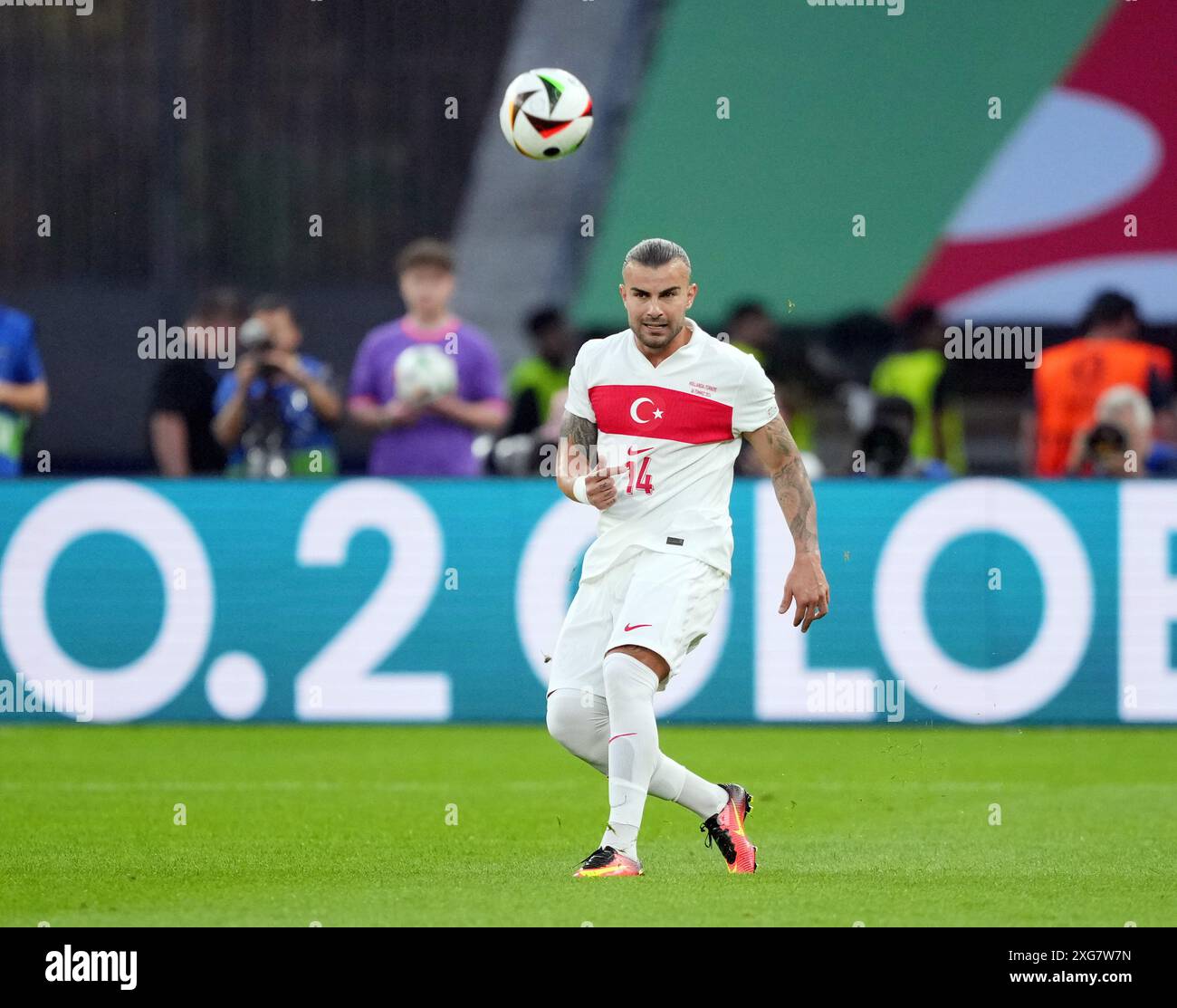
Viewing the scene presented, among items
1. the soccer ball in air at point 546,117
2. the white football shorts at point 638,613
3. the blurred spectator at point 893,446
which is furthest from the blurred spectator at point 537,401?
the white football shorts at point 638,613

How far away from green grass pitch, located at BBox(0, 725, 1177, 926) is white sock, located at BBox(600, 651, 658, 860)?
0.22 m

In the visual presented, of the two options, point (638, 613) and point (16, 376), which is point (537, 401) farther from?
point (638, 613)

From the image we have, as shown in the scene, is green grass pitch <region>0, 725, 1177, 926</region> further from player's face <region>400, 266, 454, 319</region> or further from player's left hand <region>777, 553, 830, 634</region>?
player's face <region>400, 266, 454, 319</region>

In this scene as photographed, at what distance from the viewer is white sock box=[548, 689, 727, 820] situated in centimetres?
752

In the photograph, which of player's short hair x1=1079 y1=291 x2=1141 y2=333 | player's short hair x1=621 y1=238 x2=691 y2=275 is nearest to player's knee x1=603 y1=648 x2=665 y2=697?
player's short hair x1=621 y1=238 x2=691 y2=275

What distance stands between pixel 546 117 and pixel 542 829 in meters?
3.02

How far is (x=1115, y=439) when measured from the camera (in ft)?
44.2

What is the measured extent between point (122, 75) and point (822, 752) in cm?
1145

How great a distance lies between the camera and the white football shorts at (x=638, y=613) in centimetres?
733

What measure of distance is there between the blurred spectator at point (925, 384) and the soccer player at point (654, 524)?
7217mm

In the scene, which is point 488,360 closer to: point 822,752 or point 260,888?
point 822,752

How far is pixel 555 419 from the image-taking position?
14.3m
